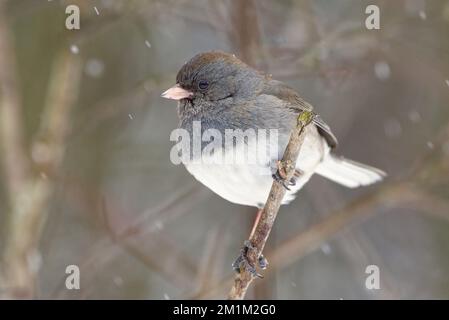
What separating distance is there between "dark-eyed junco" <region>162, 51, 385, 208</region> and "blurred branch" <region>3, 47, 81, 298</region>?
955mm

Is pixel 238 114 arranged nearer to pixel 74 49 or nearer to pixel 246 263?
pixel 246 263

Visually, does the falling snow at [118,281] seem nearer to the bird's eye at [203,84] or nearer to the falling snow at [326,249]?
the falling snow at [326,249]

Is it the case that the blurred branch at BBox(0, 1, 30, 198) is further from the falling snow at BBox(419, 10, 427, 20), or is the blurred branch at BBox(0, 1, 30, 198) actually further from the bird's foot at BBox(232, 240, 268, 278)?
the falling snow at BBox(419, 10, 427, 20)

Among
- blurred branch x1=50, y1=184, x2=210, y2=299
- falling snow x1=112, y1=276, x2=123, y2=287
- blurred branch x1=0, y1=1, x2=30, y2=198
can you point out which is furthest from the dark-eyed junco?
falling snow x1=112, y1=276, x2=123, y2=287

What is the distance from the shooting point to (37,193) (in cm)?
388

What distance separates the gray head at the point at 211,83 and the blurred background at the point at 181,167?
0.48 meters

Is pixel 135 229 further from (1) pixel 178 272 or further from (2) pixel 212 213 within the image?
(2) pixel 212 213

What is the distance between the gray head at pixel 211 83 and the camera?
324cm

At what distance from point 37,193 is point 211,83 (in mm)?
→ 1273

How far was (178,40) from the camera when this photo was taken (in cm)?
537

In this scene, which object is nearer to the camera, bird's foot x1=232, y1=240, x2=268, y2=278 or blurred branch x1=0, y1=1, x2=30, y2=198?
bird's foot x1=232, y1=240, x2=268, y2=278

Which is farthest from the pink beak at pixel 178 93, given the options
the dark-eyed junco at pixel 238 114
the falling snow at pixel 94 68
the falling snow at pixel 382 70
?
the falling snow at pixel 94 68

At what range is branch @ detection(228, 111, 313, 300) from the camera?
2.62 m
